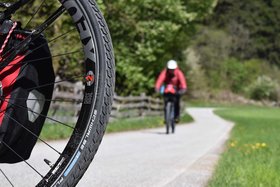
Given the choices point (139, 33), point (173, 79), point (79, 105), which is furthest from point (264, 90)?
point (173, 79)

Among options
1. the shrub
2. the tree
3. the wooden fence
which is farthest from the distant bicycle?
the shrub

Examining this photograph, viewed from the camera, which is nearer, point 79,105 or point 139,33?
point 79,105

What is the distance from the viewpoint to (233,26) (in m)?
136

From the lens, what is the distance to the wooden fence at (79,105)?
503 inches

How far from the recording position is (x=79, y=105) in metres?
14.4

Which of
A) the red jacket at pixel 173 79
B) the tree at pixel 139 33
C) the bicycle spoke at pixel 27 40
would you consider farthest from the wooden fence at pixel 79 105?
the red jacket at pixel 173 79

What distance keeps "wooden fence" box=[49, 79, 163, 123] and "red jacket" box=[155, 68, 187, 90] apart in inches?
73.7

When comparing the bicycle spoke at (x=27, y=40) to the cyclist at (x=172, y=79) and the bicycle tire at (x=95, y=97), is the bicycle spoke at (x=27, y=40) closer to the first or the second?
the bicycle tire at (x=95, y=97)

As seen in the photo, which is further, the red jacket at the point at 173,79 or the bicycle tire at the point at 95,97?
the red jacket at the point at 173,79

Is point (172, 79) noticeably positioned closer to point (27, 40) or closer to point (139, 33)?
point (139, 33)

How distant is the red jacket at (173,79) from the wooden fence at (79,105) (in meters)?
1.87

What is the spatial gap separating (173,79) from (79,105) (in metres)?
2.78

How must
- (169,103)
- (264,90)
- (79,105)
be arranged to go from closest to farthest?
1. (169,103)
2. (79,105)
3. (264,90)

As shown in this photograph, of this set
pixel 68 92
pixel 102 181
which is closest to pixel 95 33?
pixel 102 181
